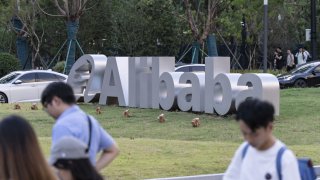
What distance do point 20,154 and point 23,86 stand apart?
2679cm

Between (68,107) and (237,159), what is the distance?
1.33 metres

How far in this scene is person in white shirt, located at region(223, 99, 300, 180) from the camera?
15.2ft

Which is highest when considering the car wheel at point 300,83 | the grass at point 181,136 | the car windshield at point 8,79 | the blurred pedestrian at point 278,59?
the blurred pedestrian at point 278,59

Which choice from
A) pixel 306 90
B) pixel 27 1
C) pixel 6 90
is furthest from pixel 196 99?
pixel 27 1

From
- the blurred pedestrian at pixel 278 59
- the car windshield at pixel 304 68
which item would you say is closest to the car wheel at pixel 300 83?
the car windshield at pixel 304 68

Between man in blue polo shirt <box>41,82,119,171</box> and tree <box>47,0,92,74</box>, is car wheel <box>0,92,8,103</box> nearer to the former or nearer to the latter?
tree <box>47,0,92,74</box>

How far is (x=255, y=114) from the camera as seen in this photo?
4.64 m

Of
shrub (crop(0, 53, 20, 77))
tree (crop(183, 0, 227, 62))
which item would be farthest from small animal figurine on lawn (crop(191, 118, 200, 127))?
shrub (crop(0, 53, 20, 77))

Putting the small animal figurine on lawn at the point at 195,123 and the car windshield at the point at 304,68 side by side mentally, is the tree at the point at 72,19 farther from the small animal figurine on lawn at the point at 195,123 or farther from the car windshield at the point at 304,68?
the small animal figurine on lawn at the point at 195,123

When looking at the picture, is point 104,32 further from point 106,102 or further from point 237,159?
point 237,159

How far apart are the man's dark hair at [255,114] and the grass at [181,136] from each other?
6.84 meters

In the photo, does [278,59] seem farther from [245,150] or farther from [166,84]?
[245,150]

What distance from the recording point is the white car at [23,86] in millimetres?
29844

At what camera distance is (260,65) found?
5766cm
